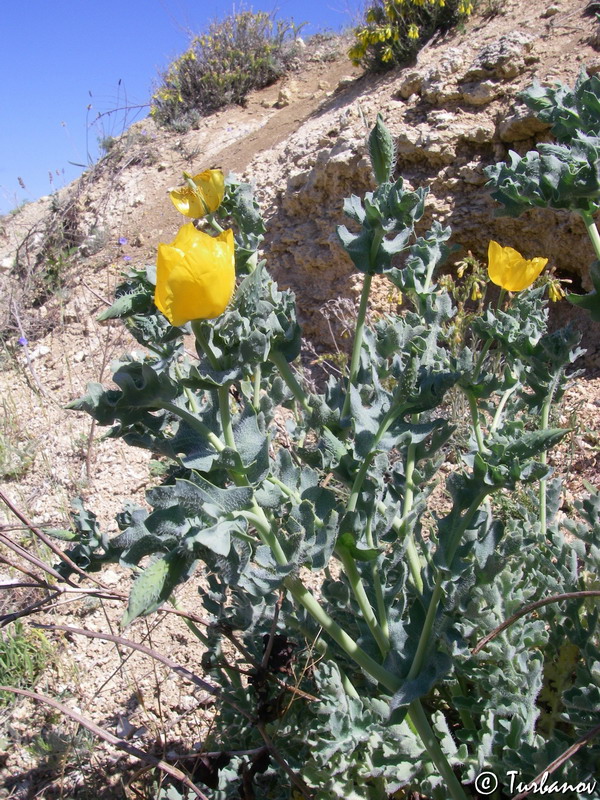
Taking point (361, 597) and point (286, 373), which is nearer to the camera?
point (361, 597)

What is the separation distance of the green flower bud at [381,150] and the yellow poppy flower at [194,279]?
1.47 ft

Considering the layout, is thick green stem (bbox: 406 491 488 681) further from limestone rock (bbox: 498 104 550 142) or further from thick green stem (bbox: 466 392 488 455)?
limestone rock (bbox: 498 104 550 142)

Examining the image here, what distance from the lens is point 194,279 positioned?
0.92 m

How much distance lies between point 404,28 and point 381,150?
14.5ft

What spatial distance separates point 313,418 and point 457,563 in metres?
0.38

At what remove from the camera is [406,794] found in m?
1.46

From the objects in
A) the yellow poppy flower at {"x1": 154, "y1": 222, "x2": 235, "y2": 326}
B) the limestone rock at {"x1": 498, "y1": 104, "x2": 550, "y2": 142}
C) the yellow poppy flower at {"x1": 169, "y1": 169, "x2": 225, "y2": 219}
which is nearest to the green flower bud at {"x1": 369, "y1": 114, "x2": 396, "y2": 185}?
the yellow poppy flower at {"x1": 169, "y1": 169, "x2": 225, "y2": 219}

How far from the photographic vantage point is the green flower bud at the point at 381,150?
122 centimetres

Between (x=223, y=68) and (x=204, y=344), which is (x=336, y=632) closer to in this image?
(x=204, y=344)

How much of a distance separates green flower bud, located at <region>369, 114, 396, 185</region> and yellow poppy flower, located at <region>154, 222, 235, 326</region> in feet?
1.47

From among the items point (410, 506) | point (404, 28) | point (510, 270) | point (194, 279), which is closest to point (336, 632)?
point (410, 506)

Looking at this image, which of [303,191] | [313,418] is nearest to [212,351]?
[313,418]

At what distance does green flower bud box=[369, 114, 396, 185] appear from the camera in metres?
1.22

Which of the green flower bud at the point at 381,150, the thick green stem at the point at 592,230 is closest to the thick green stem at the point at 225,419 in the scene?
the green flower bud at the point at 381,150
